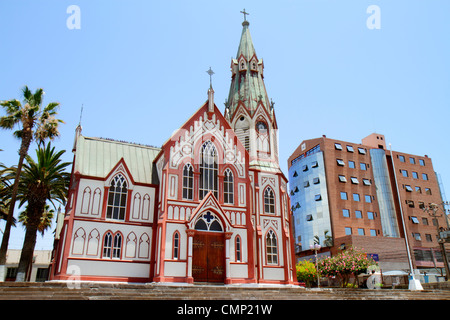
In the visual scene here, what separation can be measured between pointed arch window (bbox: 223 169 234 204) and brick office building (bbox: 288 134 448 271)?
125 feet

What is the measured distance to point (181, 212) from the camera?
27.7m

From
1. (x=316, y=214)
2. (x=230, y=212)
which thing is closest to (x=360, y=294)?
(x=230, y=212)

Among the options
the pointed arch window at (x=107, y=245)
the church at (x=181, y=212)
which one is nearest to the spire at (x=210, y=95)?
the church at (x=181, y=212)

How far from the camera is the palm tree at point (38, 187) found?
27172 millimetres

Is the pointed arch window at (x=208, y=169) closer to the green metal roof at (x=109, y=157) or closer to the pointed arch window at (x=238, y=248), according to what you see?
the pointed arch window at (x=238, y=248)

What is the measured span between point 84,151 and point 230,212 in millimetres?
13030

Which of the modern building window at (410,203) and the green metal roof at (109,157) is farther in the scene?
the modern building window at (410,203)

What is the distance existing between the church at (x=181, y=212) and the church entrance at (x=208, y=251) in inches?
2.8

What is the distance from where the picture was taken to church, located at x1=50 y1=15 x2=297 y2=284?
85.9 ft

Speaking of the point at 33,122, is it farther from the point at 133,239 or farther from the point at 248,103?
the point at 248,103

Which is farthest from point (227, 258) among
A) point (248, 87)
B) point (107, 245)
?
point (248, 87)

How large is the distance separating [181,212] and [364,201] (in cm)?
5204

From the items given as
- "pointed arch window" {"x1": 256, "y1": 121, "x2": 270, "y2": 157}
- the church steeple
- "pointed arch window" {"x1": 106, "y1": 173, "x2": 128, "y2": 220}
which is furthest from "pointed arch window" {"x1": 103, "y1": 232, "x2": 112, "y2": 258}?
"pointed arch window" {"x1": 256, "y1": 121, "x2": 270, "y2": 157}
